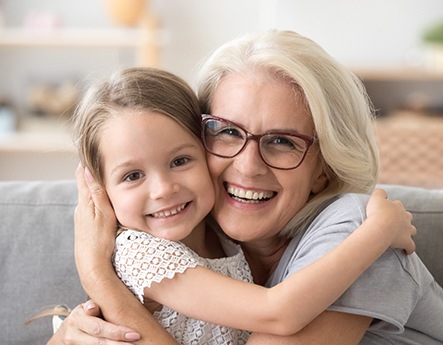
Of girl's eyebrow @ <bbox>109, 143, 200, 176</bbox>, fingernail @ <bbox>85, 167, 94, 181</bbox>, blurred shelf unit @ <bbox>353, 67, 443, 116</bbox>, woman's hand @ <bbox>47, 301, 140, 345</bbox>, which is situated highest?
girl's eyebrow @ <bbox>109, 143, 200, 176</bbox>

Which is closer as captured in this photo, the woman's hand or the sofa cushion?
the woman's hand

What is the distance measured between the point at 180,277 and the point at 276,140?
0.37 metres

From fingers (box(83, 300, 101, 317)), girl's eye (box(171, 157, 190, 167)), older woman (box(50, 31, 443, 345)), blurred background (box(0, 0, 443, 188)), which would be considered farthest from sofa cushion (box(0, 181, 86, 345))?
blurred background (box(0, 0, 443, 188))

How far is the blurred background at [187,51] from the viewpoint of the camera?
192 inches

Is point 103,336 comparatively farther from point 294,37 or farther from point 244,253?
point 294,37

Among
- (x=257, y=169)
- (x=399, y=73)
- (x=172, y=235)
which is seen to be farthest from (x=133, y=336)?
(x=399, y=73)

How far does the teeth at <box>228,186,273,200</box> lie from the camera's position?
1.79 metres

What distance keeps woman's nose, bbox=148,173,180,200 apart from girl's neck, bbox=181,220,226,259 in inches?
7.6

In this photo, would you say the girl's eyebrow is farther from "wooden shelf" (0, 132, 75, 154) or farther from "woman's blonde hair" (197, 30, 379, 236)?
"wooden shelf" (0, 132, 75, 154)

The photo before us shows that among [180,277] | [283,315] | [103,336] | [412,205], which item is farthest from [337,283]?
[412,205]

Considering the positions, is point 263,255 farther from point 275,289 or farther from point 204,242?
point 275,289

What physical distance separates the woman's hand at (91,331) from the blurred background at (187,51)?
9.57ft

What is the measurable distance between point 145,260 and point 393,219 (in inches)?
19.9

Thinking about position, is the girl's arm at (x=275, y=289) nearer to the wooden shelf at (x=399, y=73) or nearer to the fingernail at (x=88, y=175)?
the fingernail at (x=88, y=175)
